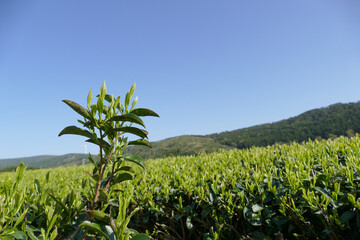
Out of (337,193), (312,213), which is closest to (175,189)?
(312,213)

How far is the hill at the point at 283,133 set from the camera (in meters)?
93.4

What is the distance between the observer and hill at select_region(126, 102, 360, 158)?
93.4m

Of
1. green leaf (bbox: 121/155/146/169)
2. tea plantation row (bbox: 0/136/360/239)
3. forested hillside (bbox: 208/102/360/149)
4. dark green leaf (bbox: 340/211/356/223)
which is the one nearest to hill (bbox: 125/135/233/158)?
forested hillside (bbox: 208/102/360/149)

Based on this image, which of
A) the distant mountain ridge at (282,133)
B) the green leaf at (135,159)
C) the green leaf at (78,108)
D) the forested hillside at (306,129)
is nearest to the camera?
the green leaf at (78,108)

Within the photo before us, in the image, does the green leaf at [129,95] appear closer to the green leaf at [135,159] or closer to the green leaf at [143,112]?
the green leaf at [143,112]

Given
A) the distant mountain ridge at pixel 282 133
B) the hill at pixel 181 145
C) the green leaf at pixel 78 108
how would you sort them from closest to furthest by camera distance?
the green leaf at pixel 78 108
the distant mountain ridge at pixel 282 133
the hill at pixel 181 145

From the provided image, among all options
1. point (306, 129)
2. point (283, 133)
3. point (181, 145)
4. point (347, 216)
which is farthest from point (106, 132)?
point (306, 129)

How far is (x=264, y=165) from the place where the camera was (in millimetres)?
2971

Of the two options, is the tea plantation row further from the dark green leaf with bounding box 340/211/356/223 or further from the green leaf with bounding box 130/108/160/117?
the green leaf with bounding box 130/108/160/117

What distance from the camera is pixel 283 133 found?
103750 millimetres

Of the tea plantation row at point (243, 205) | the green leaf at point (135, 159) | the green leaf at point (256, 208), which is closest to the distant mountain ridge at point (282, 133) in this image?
the tea plantation row at point (243, 205)

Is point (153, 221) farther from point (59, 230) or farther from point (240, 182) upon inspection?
point (59, 230)

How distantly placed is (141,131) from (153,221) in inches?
71.5

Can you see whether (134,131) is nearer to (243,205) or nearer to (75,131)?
Answer: (75,131)
